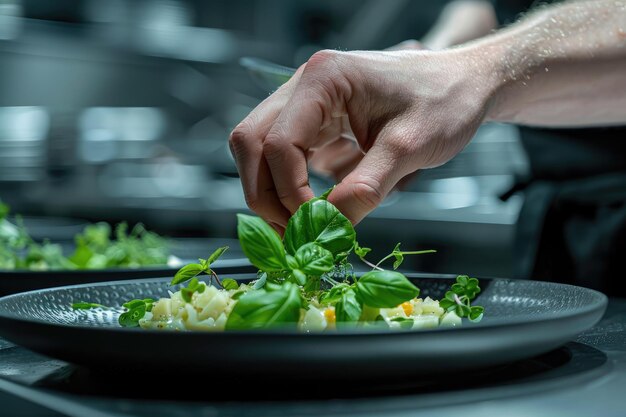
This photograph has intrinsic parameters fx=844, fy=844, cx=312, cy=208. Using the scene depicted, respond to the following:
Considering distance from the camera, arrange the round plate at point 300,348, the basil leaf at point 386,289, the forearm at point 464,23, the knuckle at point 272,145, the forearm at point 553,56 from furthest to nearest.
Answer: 1. the forearm at point 464,23
2. the forearm at point 553,56
3. the knuckle at point 272,145
4. the basil leaf at point 386,289
5. the round plate at point 300,348

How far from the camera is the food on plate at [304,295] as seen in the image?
55 cm

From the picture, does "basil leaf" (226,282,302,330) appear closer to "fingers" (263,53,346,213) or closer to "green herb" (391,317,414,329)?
"green herb" (391,317,414,329)

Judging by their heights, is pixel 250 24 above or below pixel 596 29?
above

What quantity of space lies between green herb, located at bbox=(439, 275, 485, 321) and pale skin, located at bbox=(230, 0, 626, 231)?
11cm

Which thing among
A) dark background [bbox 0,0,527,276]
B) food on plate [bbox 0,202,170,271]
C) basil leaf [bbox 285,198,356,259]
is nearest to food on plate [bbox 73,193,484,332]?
basil leaf [bbox 285,198,356,259]

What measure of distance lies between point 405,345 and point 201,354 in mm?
117

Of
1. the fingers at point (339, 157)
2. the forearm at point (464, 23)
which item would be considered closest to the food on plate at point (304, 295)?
the fingers at point (339, 157)

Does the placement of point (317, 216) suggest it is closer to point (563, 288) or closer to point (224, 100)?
point (563, 288)

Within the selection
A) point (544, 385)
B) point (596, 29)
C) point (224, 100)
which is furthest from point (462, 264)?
point (224, 100)

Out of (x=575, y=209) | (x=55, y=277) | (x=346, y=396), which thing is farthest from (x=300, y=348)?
(x=575, y=209)

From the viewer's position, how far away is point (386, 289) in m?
0.58

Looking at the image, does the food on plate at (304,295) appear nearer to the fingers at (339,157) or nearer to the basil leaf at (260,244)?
the basil leaf at (260,244)

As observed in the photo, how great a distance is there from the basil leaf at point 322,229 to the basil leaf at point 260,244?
0.05m

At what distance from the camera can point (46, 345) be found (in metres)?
0.54
